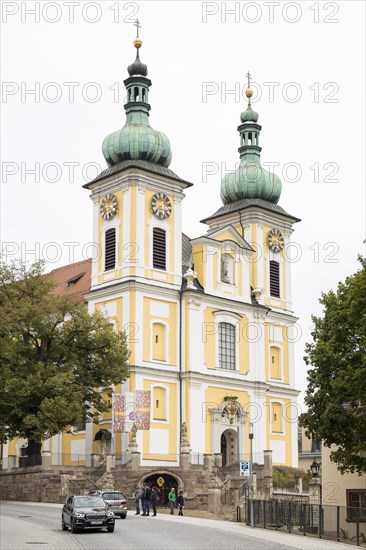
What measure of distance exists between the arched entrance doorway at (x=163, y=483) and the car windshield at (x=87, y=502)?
18.4 m

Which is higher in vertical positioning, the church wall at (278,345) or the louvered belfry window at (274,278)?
the louvered belfry window at (274,278)

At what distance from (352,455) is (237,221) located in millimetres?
34784

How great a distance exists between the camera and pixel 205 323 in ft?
191

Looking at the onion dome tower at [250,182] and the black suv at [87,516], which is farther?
the onion dome tower at [250,182]

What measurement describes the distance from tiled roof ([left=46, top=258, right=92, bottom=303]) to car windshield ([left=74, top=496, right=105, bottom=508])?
31.6 m

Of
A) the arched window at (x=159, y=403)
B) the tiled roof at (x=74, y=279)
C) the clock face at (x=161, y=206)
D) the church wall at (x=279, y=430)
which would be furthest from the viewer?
the tiled roof at (x=74, y=279)

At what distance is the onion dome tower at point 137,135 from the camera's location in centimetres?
5856

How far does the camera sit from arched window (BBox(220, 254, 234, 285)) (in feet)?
199

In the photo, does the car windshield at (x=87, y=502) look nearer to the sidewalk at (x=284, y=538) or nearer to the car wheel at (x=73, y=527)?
the car wheel at (x=73, y=527)

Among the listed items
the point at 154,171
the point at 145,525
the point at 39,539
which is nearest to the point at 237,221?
the point at 154,171

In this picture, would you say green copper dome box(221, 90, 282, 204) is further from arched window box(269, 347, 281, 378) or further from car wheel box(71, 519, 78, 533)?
car wheel box(71, 519, 78, 533)

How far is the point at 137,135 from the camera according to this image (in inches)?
2311

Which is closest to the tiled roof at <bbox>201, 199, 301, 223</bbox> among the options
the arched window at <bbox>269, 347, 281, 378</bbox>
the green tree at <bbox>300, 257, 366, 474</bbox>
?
the arched window at <bbox>269, 347, 281, 378</bbox>

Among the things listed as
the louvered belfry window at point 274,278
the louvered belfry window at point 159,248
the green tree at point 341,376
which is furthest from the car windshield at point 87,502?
the louvered belfry window at point 274,278
